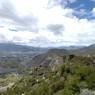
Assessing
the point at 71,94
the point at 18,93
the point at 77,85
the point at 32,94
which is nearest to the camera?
A: the point at 71,94

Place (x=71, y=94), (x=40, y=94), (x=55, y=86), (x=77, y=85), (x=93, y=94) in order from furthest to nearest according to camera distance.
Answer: (x=40, y=94), (x=55, y=86), (x=77, y=85), (x=71, y=94), (x=93, y=94)

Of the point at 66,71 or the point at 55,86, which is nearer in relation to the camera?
the point at 55,86

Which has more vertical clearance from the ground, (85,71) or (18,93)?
(85,71)

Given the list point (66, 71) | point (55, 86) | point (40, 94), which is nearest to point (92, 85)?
point (55, 86)

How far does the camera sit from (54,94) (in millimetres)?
83938

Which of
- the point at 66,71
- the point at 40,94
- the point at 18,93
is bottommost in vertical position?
the point at 18,93

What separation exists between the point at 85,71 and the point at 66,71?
26765 millimetres

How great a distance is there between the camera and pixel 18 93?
17525 centimetres

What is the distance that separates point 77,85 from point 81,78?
17205 mm

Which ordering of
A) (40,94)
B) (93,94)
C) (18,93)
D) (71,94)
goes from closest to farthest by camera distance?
(93,94) → (71,94) → (40,94) → (18,93)

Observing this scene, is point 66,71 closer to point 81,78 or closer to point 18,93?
point 81,78

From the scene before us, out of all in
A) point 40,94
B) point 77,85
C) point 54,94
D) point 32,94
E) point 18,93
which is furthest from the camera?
point 18,93

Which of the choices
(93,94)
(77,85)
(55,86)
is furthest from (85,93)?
(55,86)

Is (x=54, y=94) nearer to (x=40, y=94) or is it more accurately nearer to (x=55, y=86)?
(x=55, y=86)
